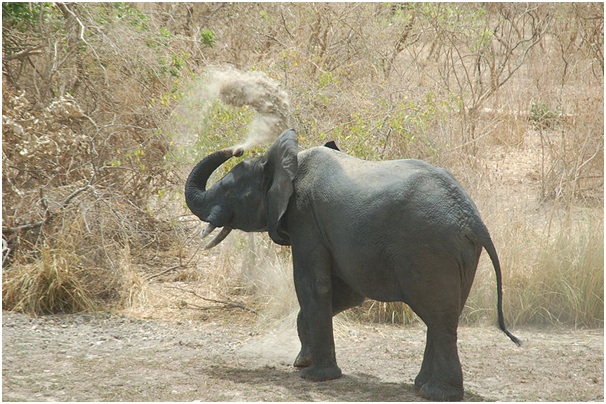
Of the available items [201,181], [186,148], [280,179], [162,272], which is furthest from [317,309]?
[162,272]

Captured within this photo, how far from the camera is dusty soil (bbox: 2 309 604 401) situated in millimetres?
5797

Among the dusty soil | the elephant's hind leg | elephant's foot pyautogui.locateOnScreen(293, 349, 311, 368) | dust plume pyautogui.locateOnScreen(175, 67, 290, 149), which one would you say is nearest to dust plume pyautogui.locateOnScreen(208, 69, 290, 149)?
dust plume pyautogui.locateOnScreen(175, 67, 290, 149)

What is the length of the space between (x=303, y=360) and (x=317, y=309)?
1.82ft

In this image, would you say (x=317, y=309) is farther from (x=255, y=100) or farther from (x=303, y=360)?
(x=255, y=100)

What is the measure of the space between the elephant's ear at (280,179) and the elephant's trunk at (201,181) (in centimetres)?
37

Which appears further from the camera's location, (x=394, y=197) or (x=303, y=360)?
(x=303, y=360)

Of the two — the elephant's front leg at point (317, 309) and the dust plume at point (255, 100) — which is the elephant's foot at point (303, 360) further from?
the dust plume at point (255, 100)

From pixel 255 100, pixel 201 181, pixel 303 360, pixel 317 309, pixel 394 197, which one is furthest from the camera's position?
pixel 255 100

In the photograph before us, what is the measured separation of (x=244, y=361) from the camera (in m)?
6.80

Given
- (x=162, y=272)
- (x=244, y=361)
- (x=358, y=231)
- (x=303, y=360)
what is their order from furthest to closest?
(x=162, y=272)
(x=244, y=361)
(x=303, y=360)
(x=358, y=231)

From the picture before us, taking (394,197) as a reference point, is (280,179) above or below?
above

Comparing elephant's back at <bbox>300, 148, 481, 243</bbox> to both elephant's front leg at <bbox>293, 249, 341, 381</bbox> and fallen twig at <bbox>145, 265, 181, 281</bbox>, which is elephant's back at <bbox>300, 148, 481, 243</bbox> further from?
fallen twig at <bbox>145, 265, 181, 281</bbox>

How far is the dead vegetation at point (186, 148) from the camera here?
834cm

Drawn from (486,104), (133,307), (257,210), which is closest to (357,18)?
(486,104)
